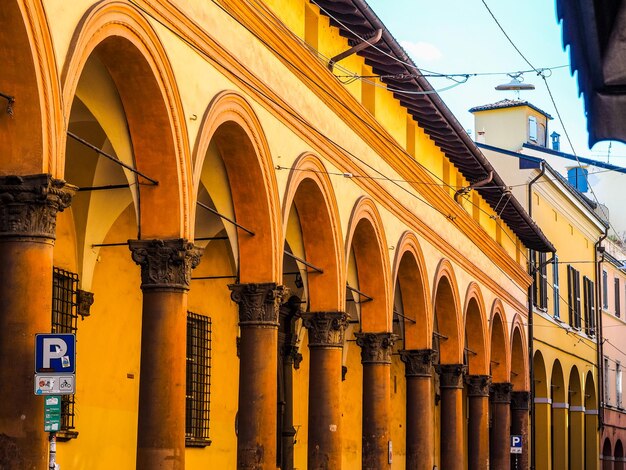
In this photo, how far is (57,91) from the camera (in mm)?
9156

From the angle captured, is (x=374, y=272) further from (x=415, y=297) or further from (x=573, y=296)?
(x=573, y=296)

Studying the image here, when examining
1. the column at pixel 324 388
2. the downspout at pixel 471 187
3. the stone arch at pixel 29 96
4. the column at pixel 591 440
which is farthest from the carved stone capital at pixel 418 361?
the column at pixel 591 440

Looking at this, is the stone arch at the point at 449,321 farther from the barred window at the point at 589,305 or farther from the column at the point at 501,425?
the barred window at the point at 589,305

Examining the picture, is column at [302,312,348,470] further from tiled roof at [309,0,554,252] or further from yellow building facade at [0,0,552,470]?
tiled roof at [309,0,554,252]

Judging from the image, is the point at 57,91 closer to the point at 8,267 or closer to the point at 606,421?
the point at 8,267

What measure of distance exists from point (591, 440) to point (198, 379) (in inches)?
1034

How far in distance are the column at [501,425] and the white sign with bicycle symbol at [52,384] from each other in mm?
22621

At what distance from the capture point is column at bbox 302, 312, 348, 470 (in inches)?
647

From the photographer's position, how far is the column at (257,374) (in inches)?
543

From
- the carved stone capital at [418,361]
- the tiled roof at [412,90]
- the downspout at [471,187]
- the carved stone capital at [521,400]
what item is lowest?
the carved stone capital at [521,400]

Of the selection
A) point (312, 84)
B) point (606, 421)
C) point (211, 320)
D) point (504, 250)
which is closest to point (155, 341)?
point (312, 84)

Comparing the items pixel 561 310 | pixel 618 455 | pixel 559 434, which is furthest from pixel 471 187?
pixel 618 455

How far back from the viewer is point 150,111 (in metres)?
11.3

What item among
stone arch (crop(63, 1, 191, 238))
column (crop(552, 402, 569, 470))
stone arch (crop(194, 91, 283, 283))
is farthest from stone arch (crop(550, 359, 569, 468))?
stone arch (crop(63, 1, 191, 238))
